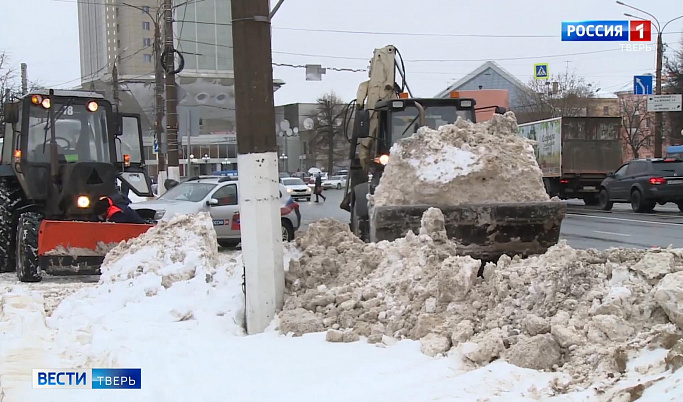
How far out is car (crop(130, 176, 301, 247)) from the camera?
13.8 metres

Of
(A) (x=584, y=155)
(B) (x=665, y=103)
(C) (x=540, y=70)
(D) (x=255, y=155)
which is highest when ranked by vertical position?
(C) (x=540, y=70)

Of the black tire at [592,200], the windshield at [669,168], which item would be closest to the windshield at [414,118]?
the windshield at [669,168]

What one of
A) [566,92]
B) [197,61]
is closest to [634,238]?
[566,92]

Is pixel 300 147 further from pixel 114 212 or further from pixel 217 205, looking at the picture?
pixel 114 212

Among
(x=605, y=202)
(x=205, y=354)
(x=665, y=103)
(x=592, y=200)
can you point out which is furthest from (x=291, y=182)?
(x=205, y=354)

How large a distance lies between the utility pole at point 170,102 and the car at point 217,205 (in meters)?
4.88

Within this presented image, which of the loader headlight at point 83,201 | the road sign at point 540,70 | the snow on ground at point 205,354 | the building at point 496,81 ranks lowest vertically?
the snow on ground at point 205,354

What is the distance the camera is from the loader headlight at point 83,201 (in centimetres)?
1072

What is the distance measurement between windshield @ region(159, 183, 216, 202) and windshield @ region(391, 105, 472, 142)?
203 inches

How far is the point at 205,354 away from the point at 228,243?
8979 millimetres

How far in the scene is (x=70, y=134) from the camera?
11117 mm

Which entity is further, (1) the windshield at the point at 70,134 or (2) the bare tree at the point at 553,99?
(2) the bare tree at the point at 553,99

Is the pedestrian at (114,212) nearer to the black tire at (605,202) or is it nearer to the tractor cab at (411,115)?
the tractor cab at (411,115)

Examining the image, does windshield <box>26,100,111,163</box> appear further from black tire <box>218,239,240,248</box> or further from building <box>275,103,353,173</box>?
building <box>275,103,353,173</box>
